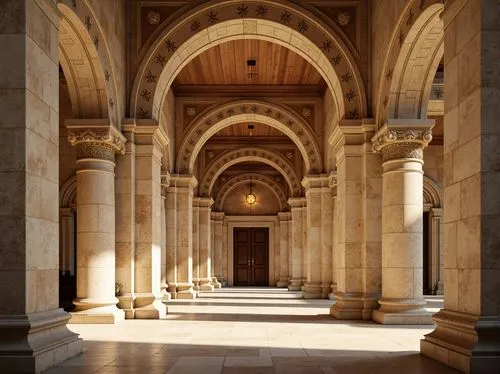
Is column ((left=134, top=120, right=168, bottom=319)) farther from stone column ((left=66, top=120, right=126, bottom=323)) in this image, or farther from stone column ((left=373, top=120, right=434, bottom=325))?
stone column ((left=373, top=120, right=434, bottom=325))

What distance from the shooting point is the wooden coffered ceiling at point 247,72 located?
15328 mm

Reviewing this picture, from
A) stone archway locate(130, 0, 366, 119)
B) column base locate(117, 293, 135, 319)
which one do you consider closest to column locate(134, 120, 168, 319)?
column base locate(117, 293, 135, 319)

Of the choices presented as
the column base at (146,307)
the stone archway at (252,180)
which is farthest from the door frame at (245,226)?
the column base at (146,307)

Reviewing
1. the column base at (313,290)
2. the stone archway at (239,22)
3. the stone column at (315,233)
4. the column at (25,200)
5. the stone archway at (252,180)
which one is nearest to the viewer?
the column at (25,200)

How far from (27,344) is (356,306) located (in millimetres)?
7098

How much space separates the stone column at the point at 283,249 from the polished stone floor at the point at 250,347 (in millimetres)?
17230

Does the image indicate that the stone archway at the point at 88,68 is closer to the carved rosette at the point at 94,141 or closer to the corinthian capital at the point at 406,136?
the carved rosette at the point at 94,141

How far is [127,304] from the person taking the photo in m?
11.7

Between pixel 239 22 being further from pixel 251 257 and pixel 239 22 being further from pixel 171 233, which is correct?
pixel 251 257

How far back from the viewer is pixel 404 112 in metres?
10.8

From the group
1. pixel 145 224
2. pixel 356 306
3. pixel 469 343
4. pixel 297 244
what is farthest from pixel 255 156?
pixel 469 343

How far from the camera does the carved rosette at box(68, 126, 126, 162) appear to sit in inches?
424

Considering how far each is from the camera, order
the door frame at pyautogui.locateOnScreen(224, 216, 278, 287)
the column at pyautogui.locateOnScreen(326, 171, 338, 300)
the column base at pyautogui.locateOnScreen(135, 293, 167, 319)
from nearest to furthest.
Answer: the column base at pyautogui.locateOnScreen(135, 293, 167, 319), the column at pyautogui.locateOnScreen(326, 171, 338, 300), the door frame at pyautogui.locateOnScreen(224, 216, 278, 287)

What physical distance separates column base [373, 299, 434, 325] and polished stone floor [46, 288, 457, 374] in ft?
1.06
